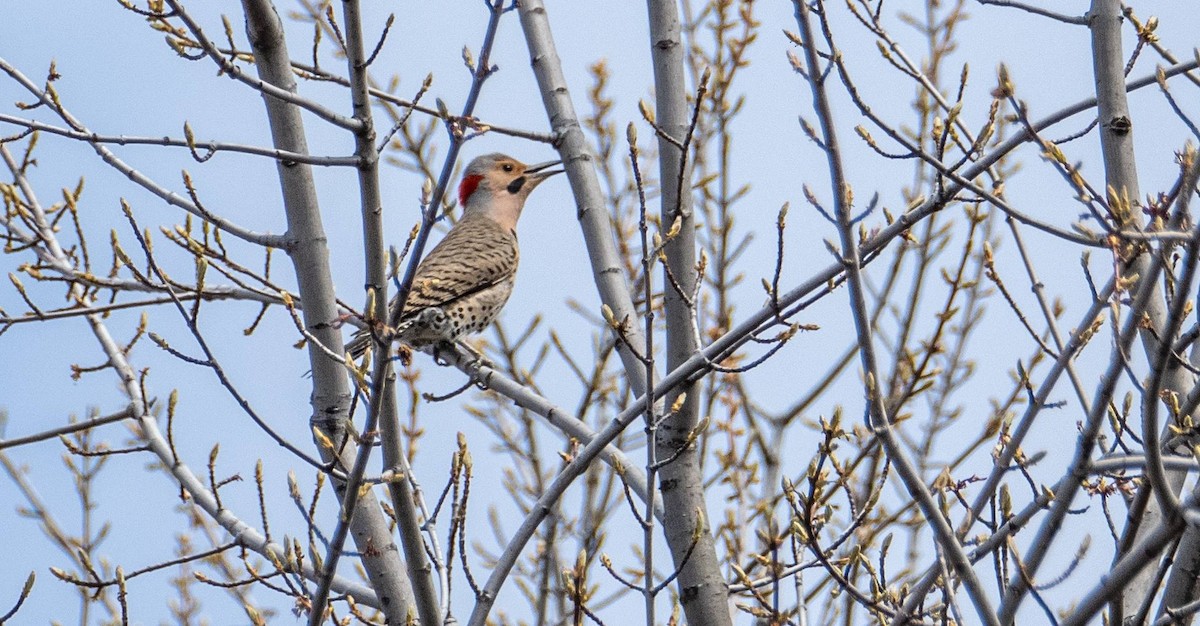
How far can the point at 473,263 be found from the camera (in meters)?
7.55

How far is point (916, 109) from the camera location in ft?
21.7

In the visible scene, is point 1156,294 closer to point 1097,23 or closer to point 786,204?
point 1097,23

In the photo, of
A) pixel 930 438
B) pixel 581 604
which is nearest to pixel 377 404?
pixel 581 604

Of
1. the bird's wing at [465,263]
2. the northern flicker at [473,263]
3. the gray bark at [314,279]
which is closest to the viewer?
the gray bark at [314,279]

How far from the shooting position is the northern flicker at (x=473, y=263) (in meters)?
6.57

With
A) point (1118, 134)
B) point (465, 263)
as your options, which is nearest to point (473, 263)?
point (465, 263)

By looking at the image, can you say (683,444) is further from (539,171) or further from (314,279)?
(539,171)

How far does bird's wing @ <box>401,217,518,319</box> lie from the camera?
6.76 m

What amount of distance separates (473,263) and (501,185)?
4.96 feet

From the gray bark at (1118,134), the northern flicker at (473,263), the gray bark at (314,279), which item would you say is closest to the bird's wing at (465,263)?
the northern flicker at (473,263)

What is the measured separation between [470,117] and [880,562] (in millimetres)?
1673

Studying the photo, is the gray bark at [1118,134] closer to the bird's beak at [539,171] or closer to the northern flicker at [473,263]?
the northern flicker at [473,263]

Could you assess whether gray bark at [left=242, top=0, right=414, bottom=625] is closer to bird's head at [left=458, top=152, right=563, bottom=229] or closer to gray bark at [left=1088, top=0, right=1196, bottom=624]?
gray bark at [left=1088, top=0, right=1196, bottom=624]

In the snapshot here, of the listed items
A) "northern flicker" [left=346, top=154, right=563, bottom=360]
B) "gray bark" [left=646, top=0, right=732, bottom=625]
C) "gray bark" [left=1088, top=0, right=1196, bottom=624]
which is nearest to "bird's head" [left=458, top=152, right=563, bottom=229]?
"northern flicker" [left=346, top=154, right=563, bottom=360]
